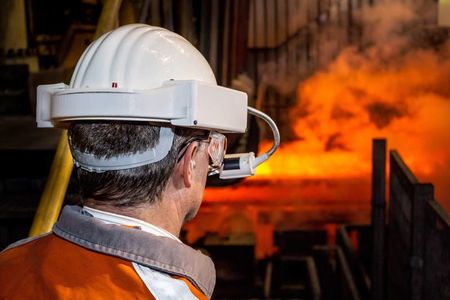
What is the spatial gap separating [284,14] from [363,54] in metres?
1.46

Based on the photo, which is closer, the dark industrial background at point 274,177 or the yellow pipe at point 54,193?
the yellow pipe at point 54,193

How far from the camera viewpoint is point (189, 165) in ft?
3.61

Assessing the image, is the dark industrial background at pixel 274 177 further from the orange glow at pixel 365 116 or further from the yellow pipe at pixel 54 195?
the yellow pipe at pixel 54 195

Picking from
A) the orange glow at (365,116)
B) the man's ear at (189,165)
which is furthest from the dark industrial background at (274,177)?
the man's ear at (189,165)

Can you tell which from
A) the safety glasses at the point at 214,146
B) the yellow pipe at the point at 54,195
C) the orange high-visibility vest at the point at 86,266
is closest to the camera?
the orange high-visibility vest at the point at 86,266

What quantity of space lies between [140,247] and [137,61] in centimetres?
38

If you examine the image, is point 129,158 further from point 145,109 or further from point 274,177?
point 274,177

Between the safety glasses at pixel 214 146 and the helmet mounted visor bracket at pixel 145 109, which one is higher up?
the helmet mounted visor bracket at pixel 145 109

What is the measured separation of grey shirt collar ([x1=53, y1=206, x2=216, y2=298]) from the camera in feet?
3.05

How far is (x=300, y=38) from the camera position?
9.26 metres

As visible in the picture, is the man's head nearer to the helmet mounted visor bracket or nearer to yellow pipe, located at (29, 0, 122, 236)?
the helmet mounted visor bracket

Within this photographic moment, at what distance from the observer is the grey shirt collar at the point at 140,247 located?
0.93 m

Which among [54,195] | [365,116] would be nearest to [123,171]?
[54,195]

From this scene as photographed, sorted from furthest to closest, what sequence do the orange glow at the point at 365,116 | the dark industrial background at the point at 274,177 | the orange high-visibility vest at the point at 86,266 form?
the orange glow at the point at 365,116 → the dark industrial background at the point at 274,177 → the orange high-visibility vest at the point at 86,266
